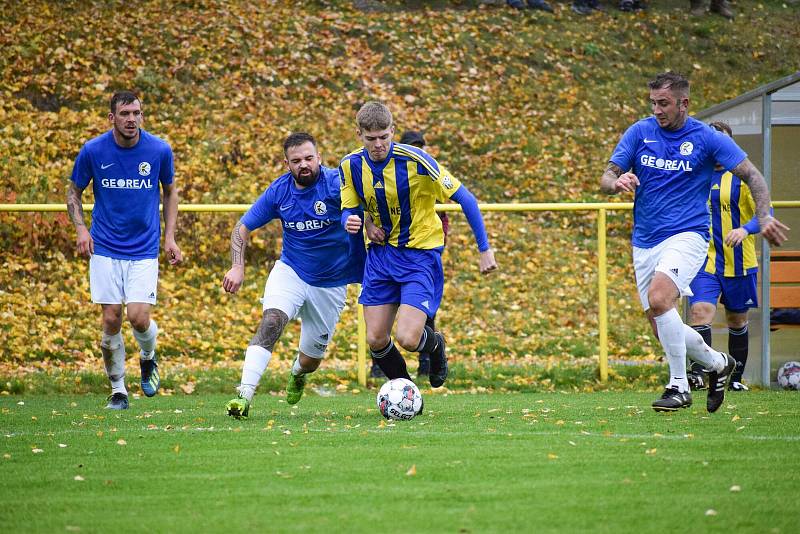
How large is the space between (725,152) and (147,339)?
5.01 meters

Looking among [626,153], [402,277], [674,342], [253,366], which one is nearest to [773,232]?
[674,342]

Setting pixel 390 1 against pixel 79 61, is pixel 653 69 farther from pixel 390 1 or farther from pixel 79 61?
pixel 79 61

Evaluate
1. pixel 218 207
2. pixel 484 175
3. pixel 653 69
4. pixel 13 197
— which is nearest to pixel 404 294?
pixel 218 207

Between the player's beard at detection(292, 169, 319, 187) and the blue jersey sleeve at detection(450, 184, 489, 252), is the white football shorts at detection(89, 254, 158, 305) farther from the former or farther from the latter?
the blue jersey sleeve at detection(450, 184, 489, 252)

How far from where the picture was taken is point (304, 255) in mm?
8453

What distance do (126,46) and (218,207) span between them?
33.4ft

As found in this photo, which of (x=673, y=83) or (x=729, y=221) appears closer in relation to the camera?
(x=673, y=83)

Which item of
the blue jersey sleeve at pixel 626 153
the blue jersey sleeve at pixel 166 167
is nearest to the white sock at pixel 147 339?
the blue jersey sleeve at pixel 166 167

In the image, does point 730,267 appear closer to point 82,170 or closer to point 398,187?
point 398,187

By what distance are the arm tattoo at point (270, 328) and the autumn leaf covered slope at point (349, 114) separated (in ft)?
16.7

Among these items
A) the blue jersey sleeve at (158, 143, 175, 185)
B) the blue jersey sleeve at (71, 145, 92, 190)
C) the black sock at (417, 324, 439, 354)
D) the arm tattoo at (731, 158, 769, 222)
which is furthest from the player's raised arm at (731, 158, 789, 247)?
the blue jersey sleeve at (71, 145, 92, 190)

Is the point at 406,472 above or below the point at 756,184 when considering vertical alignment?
below

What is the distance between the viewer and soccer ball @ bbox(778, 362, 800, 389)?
11.1 m

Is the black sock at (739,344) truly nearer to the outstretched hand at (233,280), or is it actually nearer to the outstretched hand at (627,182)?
the outstretched hand at (627,182)
